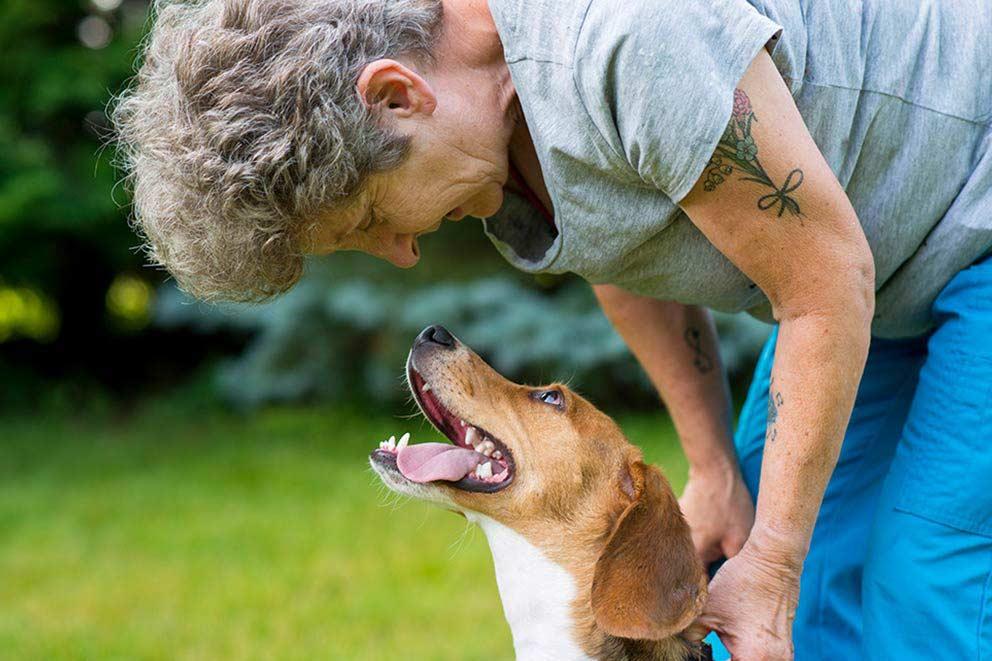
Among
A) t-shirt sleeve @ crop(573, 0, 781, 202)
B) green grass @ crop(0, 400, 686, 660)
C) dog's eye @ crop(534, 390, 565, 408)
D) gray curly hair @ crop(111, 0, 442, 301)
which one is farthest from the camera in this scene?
green grass @ crop(0, 400, 686, 660)

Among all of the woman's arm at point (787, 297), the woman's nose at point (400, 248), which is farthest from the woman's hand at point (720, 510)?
the woman's nose at point (400, 248)

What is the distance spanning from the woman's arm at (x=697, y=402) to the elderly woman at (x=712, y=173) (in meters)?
0.53

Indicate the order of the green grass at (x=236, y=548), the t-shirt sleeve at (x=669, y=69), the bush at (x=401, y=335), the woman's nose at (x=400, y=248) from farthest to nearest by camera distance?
the bush at (x=401, y=335) < the green grass at (x=236, y=548) < the woman's nose at (x=400, y=248) < the t-shirt sleeve at (x=669, y=69)

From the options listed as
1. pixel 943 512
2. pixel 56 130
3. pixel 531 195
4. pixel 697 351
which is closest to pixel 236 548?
pixel 697 351

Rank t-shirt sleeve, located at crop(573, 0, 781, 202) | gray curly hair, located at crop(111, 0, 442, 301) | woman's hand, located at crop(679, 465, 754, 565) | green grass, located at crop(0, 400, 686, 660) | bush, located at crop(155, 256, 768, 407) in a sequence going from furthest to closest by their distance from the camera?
1. bush, located at crop(155, 256, 768, 407)
2. green grass, located at crop(0, 400, 686, 660)
3. woman's hand, located at crop(679, 465, 754, 565)
4. gray curly hair, located at crop(111, 0, 442, 301)
5. t-shirt sleeve, located at crop(573, 0, 781, 202)

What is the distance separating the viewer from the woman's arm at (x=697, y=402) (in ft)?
10.8

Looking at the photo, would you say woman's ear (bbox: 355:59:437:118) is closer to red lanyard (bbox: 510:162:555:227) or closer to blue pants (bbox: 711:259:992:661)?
red lanyard (bbox: 510:162:555:227)

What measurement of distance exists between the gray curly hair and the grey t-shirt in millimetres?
290

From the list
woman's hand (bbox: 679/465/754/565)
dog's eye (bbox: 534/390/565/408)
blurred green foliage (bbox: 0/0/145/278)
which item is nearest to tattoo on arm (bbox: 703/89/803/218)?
dog's eye (bbox: 534/390/565/408)

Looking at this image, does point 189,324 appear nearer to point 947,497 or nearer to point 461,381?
point 461,381

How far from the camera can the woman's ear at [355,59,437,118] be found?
7.97ft

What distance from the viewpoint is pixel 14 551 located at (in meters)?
6.26

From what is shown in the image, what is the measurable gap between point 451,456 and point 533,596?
1.25ft

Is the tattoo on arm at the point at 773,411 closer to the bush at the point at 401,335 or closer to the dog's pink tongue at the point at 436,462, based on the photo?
the dog's pink tongue at the point at 436,462
